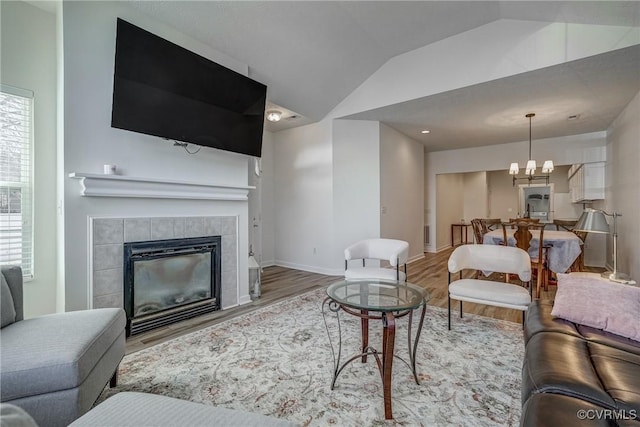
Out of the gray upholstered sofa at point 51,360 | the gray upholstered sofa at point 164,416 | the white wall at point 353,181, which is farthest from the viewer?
the white wall at point 353,181

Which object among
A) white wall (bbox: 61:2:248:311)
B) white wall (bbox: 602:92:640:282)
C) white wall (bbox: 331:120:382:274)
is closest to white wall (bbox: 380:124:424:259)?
white wall (bbox: 331:120:382:274)

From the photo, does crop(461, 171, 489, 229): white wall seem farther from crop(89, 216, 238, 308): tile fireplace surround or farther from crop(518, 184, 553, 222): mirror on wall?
crop(89, 216, 238, 308): tile fireplace surround

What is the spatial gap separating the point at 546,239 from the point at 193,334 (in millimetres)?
4682

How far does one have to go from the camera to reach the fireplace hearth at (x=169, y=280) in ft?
8.68

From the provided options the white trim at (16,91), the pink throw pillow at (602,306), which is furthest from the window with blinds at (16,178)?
the pink throw pillow at (602,306)

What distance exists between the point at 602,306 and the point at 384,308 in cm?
124

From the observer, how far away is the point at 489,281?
9.25 feet

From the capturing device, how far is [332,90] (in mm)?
4523

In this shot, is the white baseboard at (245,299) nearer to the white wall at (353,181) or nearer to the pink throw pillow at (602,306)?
the white wall at (353,181)

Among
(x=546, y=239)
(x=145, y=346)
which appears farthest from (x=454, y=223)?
(x=145, y=346)

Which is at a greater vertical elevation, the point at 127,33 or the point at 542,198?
the point at 127,33

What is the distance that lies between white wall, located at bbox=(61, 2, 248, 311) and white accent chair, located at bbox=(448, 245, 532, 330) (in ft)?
9.76

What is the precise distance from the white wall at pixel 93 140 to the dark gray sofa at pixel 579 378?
→ 3075 mm

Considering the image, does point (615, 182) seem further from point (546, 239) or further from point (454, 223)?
point (454, 223)
